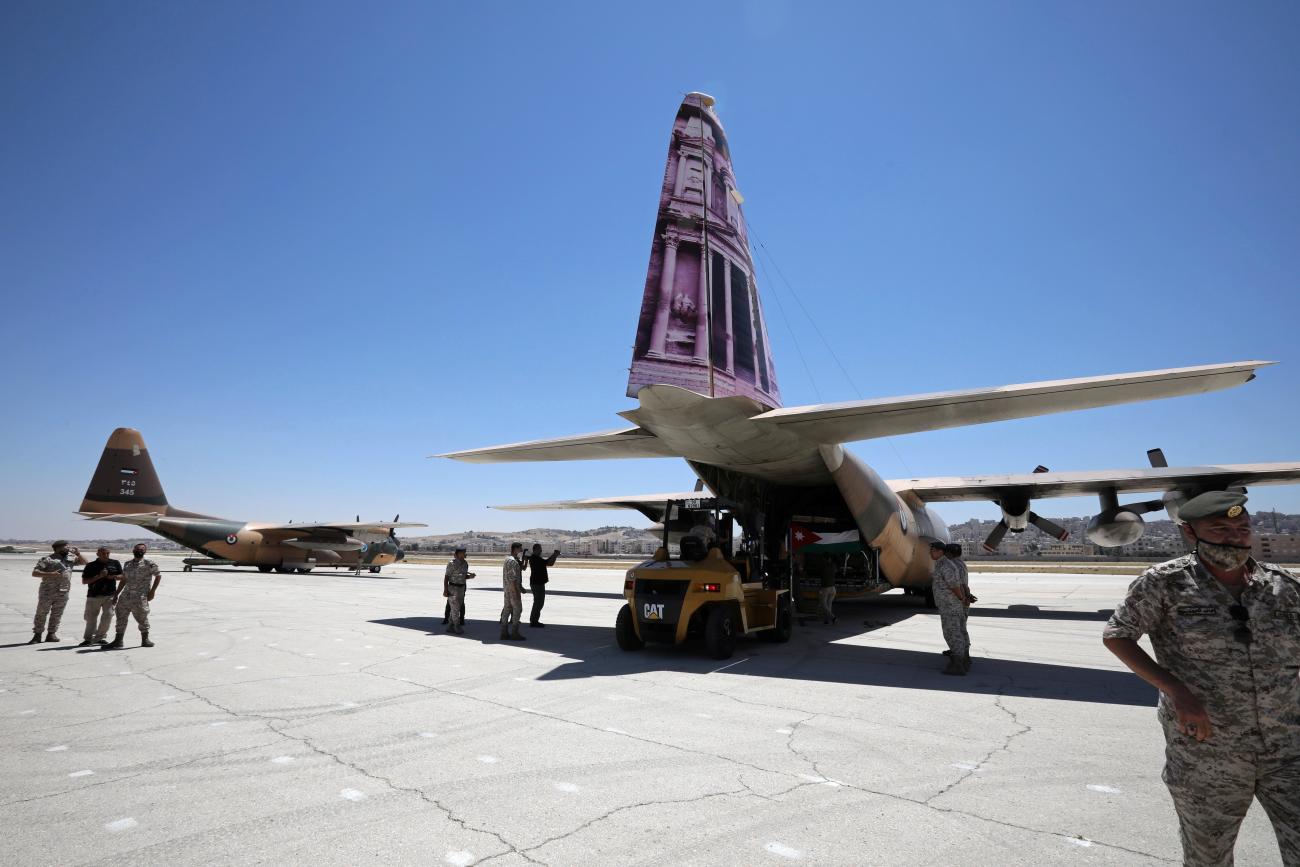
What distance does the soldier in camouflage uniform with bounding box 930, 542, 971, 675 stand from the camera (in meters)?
8.56

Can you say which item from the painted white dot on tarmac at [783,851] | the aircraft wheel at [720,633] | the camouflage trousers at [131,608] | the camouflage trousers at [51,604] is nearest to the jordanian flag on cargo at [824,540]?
the aircraft wheel at [720,633]

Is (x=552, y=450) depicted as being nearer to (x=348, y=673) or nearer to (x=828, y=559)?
(x=348, y=673)

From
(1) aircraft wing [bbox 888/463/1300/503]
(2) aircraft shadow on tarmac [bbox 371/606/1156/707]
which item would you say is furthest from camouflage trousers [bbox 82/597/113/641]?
(1) aircraft wing [bbox 888/463/1300/503]

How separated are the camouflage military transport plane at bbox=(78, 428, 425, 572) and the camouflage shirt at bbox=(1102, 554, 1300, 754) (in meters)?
36.0

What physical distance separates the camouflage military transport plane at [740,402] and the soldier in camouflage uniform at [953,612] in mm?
2193

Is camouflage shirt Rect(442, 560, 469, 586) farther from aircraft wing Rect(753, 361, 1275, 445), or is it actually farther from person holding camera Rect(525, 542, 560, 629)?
aircraft wing Rect(753, 361, 1275, 445)

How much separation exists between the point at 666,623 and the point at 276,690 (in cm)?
512

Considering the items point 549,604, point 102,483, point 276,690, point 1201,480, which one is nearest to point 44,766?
point 276,690

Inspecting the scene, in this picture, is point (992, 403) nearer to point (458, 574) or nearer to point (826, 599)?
point (826, 599)

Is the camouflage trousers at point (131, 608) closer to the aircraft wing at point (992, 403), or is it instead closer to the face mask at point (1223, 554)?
the aircraft wing at point (992, 403)

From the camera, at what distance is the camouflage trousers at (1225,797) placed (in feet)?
8.00

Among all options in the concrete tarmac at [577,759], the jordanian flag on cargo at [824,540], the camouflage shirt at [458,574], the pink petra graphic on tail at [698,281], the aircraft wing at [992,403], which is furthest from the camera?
the jordanian flag on cargo at [824,540]

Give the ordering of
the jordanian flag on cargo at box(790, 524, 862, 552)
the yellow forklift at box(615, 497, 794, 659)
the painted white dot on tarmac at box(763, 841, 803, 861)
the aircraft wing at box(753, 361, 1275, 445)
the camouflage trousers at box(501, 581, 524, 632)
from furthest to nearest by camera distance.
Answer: the jordanian flag on cargo at box(790, 524, 862, 552)
the camouflage trousers at box(501, 581, 524, 632)
the yellow forklift at box(615, 497, 794, 659)
the aircraft wing at box(753, 361, 1275, 445)
the painted white dot on tarmac at box(763, 841, 803, 861)

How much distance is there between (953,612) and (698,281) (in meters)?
5.85
